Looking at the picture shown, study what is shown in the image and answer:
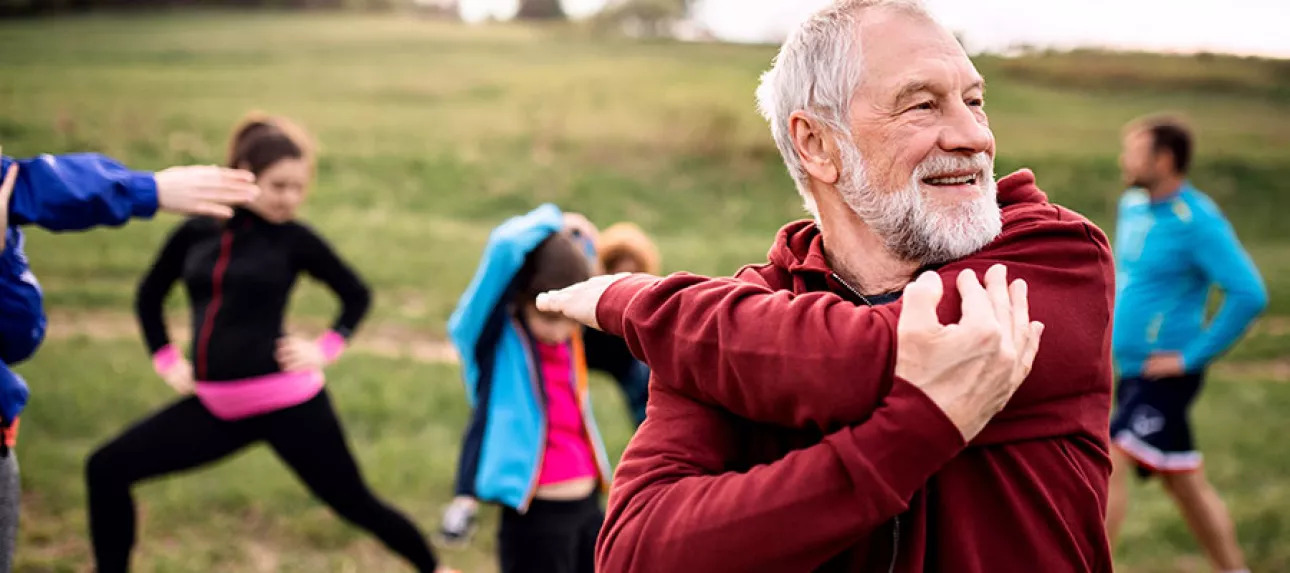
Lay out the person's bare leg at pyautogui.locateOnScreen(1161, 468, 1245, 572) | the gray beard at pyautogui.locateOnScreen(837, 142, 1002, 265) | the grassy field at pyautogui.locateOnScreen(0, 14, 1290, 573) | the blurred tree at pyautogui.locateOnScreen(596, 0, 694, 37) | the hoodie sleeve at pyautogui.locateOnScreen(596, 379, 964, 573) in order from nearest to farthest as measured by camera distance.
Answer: the hoodie sleeve at pyautogui.locateOnScreen(596, 379, 964, 573) < the gray beard at pyautogui.locateOnScreen(837, 142, 1002, 265) < the person's bare leg at pyautogui.locateOnScreen(1161, 468, 1245, 572) < the grassy field at pyautogui.locateOnScreen(0, 14, 1290, 573) < the blurred tree at pyautogui.locateOnScreen(596, 0, 694, 37)

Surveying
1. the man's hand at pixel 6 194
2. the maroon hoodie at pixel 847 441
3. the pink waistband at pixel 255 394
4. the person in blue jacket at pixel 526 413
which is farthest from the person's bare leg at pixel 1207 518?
the man's hand at pixel 6 194

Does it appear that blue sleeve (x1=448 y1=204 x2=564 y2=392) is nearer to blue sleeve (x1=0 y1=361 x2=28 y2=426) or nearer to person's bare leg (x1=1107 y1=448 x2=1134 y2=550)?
blue sleeve (x1=0 y1=361 x2=28 y2=426)

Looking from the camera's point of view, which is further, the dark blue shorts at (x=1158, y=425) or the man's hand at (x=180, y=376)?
the dark blue shorts at (x=1158, y=425)

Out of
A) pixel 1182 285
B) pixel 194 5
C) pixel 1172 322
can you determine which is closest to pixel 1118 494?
pixel 1172 322

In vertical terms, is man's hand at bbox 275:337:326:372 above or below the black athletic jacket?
below

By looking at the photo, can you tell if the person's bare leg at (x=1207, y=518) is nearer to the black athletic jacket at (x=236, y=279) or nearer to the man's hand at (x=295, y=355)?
the man's hand at (x=295, y=355)

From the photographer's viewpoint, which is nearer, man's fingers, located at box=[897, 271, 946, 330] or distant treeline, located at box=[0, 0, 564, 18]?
man's fingers, located at box=[897, 271, 946, 330]

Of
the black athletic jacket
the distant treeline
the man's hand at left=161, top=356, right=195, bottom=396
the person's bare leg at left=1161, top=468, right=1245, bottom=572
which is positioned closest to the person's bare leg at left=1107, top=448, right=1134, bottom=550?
the person's bare leg at left=1161, top=468, right=1245, bottom=572

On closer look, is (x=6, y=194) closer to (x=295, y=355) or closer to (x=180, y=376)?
(x=295, y=355)

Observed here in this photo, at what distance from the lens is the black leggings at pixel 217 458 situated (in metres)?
4.29

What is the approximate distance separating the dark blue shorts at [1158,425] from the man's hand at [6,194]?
4.91 meters

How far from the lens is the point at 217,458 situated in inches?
176

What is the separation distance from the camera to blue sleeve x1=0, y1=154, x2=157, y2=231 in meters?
2.68

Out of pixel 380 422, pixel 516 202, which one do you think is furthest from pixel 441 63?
pixel 380 422
